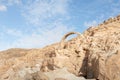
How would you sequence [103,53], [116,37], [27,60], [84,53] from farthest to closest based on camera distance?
1. [27,60]
2. [84,53]
3. [116,37]
4. [103,53]

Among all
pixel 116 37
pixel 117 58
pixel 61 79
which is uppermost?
pixel 116 37

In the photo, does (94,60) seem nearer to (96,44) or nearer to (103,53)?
(103,53)

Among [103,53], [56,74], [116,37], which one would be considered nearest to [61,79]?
[56,74]

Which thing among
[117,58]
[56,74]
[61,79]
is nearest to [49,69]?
[56,74]

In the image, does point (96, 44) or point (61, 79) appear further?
point (96, 44)

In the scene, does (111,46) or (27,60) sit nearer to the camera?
(111,46)

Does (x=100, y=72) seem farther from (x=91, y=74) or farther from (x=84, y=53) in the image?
(x=84, y=53)

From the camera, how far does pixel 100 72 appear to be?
15.2 meters

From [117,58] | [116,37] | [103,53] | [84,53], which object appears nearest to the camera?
A: [117,58]

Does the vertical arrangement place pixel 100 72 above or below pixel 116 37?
below

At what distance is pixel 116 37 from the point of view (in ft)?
58.4

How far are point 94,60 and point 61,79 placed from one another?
2320 millimetres

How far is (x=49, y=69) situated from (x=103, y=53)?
17.0ft

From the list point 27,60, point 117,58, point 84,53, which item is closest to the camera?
point 117,58
